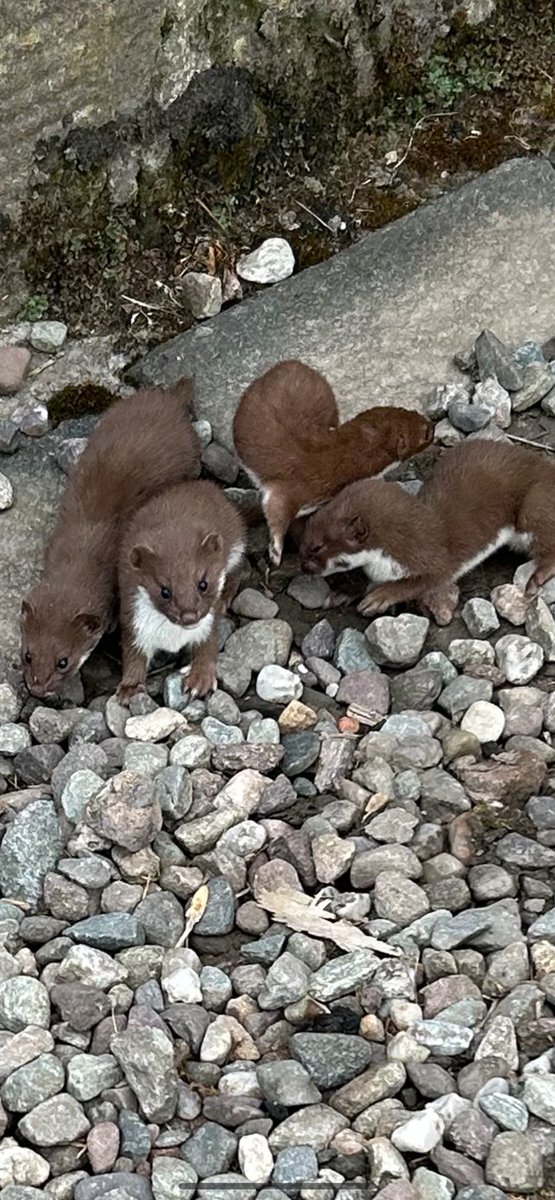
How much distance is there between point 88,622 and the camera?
5.04m

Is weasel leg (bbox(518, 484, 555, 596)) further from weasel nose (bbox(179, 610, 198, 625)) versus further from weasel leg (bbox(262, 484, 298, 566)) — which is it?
weasel nose (bbox(179, 610, 198, 625))

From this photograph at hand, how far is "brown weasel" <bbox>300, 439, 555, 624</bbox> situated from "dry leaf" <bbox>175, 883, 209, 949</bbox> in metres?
1.31

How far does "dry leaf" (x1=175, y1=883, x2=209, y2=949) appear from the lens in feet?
13.6

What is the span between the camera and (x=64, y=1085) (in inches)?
148

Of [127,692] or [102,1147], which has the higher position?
[102,1147]

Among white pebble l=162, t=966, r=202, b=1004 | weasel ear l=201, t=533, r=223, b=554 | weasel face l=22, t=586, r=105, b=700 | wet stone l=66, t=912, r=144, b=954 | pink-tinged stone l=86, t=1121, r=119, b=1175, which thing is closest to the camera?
pink-tinged stone l=86, t=1121, r=119, b=1175

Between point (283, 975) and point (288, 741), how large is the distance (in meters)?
0.90

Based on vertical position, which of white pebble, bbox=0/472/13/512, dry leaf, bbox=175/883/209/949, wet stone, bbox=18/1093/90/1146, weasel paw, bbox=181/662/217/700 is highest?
white pebble, bbox=0/472/13/512

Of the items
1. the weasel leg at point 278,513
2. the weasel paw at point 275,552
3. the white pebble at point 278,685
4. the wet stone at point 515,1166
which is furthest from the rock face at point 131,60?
the wet stone at point 515,1166

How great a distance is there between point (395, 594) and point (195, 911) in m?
1.44

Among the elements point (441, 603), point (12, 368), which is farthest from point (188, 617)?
point (12, 368)

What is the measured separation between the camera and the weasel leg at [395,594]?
17.2ft

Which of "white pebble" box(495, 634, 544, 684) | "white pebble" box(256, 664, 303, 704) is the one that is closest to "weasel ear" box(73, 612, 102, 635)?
"white pebble" box(256, 664, 303, 704)

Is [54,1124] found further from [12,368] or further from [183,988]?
[12,368]
